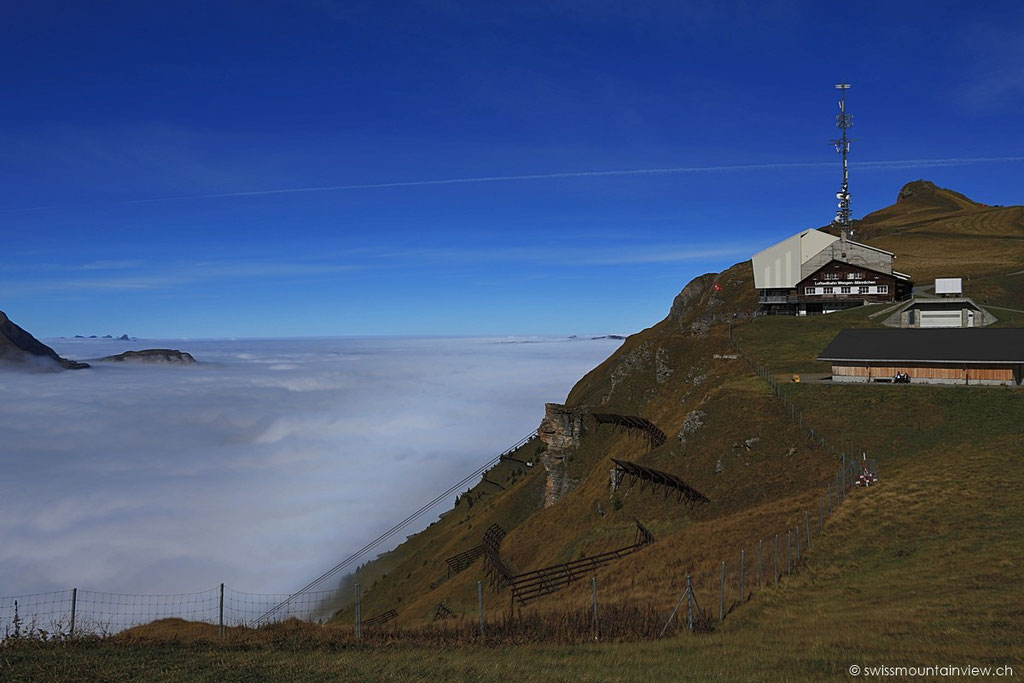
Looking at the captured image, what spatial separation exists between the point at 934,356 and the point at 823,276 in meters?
48.5

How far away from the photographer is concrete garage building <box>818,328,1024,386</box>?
1801 inches

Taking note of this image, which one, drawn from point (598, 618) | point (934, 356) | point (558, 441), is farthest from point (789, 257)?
point (598, 618)

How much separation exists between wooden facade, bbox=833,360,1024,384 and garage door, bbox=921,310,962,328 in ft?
71.3

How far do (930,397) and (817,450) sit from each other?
12.1m

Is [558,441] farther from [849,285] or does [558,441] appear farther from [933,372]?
[849,285]

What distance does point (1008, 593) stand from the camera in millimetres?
18422

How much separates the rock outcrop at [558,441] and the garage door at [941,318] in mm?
40611

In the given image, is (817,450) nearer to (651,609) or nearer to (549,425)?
(651,609)

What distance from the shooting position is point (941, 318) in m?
65.4

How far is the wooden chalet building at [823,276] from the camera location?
88.9 meters

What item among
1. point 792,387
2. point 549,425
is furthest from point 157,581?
point 792,387

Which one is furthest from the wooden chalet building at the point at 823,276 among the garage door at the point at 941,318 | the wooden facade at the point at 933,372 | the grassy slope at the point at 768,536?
the wooden facade at the point at 933,372

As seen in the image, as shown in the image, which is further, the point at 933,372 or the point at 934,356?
the point at 933,372

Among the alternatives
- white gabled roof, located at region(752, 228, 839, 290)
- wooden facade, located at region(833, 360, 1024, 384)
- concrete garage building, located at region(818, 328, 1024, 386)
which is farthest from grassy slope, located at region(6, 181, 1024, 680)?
white gabled roof, located at region(752, 228, 839, 290)
